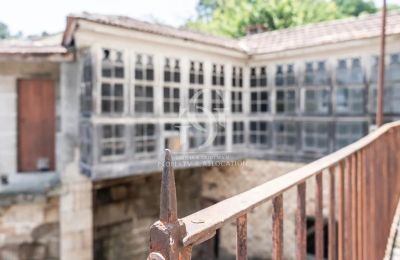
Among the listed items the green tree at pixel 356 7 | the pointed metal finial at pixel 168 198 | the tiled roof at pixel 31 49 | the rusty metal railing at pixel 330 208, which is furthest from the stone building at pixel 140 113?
the green tree at pixel 356 7

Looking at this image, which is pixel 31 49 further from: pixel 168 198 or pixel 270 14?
pixel 270 14

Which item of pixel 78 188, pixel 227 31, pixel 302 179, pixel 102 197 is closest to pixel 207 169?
pixel 102 197

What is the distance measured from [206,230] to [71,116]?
6835 millimetres

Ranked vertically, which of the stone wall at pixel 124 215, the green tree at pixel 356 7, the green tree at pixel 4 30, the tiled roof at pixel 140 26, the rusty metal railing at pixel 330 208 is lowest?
the stone wall at pixel 124 215

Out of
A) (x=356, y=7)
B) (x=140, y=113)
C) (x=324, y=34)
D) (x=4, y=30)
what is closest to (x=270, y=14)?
(x=356, y=7)

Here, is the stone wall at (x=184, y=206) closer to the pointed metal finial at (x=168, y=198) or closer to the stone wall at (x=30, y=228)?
the stone wall at (x=30, y=228)

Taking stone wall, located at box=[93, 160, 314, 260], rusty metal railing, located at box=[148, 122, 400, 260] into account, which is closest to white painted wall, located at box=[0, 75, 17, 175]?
stone wall, located at box=[93, 160, 314, 260]

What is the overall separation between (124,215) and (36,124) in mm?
2836

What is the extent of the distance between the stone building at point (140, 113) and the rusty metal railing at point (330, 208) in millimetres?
4533

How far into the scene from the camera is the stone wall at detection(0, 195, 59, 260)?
21.3 ft

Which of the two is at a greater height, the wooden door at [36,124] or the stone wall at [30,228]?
the wooden door at [36,124]

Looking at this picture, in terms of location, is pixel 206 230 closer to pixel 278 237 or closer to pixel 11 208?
pixel 278 237

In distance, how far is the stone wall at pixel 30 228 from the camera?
256 inches

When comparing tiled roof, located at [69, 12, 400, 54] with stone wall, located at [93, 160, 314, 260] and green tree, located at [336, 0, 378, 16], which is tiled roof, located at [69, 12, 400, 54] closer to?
stone wall, located at [93, 160, 314, 260]
